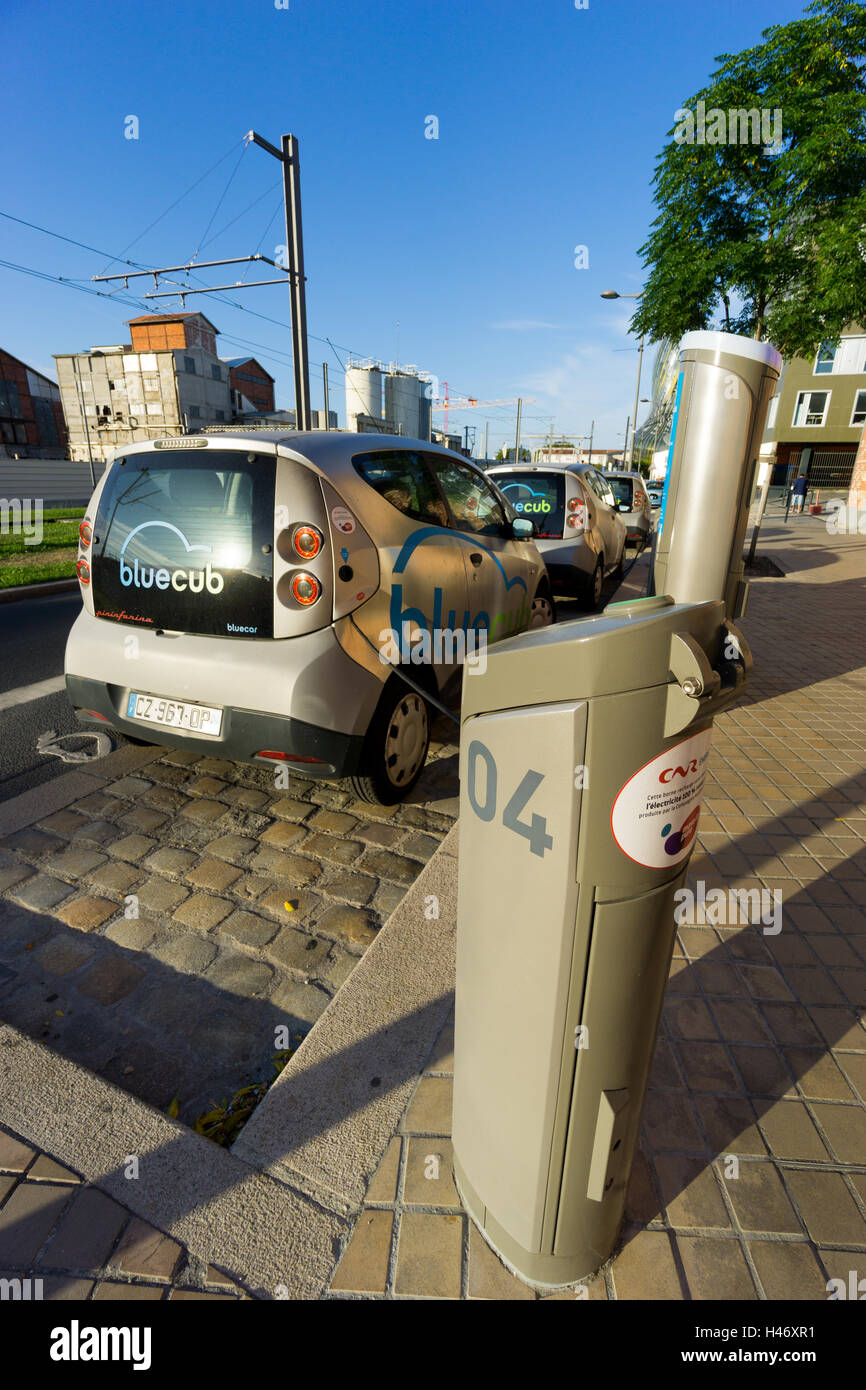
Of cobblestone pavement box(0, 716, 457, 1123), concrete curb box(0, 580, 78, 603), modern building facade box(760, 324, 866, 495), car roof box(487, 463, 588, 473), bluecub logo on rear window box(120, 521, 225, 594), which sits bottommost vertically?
concrete curb box(0, 580, 78, 603)

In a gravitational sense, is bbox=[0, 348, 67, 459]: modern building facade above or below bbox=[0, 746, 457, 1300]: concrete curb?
above

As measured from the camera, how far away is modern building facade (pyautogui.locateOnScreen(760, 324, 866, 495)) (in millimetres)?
36438

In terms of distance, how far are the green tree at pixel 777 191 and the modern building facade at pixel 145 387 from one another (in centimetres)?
4944

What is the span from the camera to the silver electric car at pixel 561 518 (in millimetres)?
8430

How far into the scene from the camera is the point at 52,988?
95.1 inches

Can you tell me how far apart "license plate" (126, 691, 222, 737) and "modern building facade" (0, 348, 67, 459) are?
2382 inches

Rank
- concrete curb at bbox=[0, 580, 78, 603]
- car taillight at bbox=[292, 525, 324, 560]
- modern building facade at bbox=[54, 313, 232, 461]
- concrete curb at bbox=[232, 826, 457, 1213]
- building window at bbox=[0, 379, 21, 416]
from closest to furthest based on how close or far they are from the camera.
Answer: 1. concrete curb at bbox=[232, 826, 457, 1213]
2. car taillight at bbox=[292, 525, 324, 560]
3. concrete curb at bbox=[0, 580, 78, 603]
4. modern building facade at bbox=[54, 313, 232, 461]
5. building window at bbox=[0, 379, 21, 416]

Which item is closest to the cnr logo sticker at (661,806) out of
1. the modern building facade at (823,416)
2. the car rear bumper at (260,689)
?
the car rear bumper at (260,689)

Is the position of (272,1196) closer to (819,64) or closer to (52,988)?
(52,988)

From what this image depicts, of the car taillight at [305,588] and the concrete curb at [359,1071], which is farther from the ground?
the car taillight at [305,588]

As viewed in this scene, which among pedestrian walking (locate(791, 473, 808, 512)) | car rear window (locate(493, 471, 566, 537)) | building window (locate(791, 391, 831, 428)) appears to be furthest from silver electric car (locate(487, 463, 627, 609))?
building window (locate(791, 391, 831, 428))

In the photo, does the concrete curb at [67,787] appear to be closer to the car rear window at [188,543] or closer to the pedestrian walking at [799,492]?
the car rear window at [188,543]

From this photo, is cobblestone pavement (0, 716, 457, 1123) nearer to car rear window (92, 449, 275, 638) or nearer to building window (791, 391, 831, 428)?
car rear window (92, 449, 275, 638)
